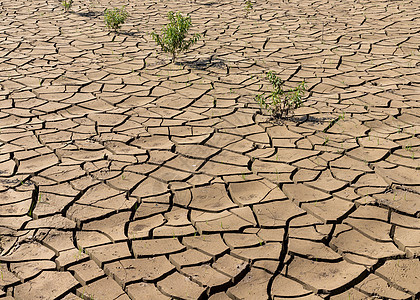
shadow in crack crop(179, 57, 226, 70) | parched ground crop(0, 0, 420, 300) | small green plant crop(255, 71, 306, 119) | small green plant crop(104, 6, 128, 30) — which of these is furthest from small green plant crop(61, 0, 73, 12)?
small green plant crop(255, 71, 306, 119)

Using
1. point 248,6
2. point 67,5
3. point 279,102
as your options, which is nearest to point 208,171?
point 279,102

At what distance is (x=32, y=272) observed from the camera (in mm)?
3244

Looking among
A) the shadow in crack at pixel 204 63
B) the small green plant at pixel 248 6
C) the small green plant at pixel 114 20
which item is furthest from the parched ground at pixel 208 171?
the small green plant at pixel 248 6

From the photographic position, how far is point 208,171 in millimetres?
4352

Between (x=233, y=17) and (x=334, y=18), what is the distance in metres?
1.51

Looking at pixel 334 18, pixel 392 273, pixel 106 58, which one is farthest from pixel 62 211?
pixel 334 18

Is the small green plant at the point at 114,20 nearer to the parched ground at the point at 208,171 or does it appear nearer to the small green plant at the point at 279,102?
the parched ground at the point at 208,171

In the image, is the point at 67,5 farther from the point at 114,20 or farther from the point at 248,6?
the point at 248,6

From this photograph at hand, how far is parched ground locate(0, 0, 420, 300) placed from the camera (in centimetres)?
324

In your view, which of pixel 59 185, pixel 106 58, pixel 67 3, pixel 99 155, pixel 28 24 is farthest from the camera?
pixel 67 3

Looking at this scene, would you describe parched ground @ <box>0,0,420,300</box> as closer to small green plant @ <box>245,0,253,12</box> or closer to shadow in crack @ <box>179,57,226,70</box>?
shadow in crack @ <box>179,57,226,70</box>

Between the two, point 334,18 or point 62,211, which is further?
point 334,18

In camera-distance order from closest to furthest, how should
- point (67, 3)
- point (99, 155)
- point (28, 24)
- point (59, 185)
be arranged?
point (59, 185) < point (99, 155) < point (28, 24) < point (67, 3)

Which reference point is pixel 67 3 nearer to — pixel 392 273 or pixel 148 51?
pixel 148 51
